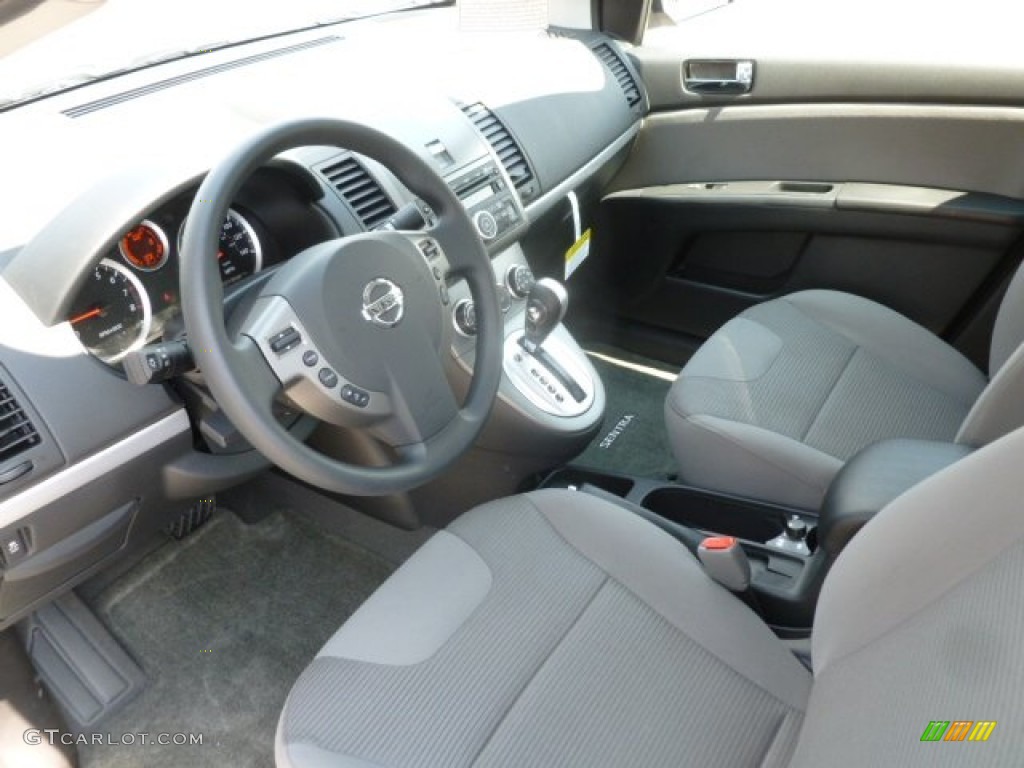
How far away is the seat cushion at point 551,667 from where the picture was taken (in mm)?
Result: 991

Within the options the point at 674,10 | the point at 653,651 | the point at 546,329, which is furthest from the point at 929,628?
the point at 674,10

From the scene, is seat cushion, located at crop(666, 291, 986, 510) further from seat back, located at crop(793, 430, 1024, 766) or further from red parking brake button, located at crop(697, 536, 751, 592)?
seat back, located at crop(793, 430, 1024, 766)

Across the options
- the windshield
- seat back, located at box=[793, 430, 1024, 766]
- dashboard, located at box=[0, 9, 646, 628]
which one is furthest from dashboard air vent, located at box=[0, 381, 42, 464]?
seat back, located at box=[793, 430, 1024, 766]

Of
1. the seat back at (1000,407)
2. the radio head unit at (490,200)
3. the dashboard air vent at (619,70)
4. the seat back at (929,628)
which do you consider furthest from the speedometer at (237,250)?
the dashboard air vent at (619,70)

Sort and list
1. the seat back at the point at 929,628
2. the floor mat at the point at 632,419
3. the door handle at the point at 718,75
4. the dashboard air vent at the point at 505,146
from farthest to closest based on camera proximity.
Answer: the floor mat at the point at 632,419 < the door handle at the point at 718,75 < the dashboard air vent at the point at 505,146 < the seat back at the point at 929,628

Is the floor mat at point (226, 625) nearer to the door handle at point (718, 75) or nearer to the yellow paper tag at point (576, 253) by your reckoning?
the yellow paper tag at point (576, 253)

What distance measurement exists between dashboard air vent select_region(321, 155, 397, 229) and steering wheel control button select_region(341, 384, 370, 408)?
0.38 meters

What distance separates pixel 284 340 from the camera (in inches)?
39.7

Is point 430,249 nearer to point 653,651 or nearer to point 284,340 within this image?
point 284,340

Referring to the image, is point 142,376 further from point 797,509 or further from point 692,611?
point 797,509

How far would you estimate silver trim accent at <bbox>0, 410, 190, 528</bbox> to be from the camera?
1.11m

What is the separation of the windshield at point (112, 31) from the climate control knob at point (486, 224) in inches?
26.3

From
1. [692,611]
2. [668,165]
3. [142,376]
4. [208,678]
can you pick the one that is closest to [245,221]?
[142,376]

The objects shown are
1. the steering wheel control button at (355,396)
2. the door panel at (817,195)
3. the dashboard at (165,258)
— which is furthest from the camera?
the door panel at (817,195)
